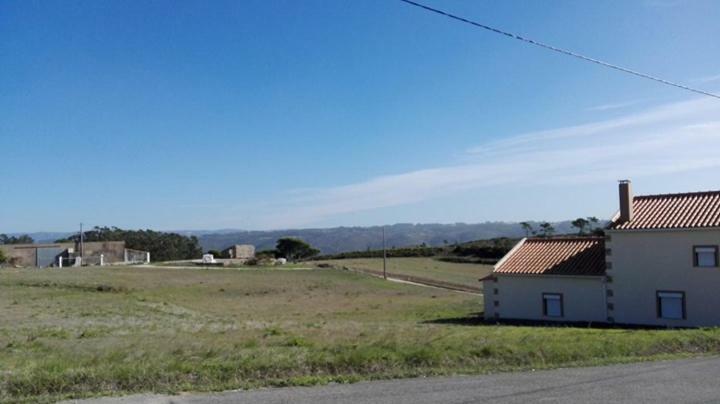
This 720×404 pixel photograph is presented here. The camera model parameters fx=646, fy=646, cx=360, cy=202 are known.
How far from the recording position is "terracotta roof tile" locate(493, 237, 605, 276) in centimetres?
3298

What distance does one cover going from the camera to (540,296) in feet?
111

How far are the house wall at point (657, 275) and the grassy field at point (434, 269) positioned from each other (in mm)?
38460

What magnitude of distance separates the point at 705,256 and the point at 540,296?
828cm

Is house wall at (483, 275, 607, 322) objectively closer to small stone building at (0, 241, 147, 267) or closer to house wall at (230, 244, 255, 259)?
small stone building at (0, 241, 147, 267)

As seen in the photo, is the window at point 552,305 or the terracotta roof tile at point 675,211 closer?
the terracotta roof tile at point 675,211

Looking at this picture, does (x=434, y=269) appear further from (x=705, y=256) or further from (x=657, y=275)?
(x=705, y=256)

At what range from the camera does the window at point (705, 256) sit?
92.9ft

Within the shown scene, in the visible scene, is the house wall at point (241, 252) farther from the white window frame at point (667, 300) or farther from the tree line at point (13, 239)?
the white window frame at point (667, 300)

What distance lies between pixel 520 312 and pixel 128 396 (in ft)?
96.2

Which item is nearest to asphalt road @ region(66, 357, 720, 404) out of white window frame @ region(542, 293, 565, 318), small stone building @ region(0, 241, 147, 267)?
white window frame @ region(542, 293, 565, 318)

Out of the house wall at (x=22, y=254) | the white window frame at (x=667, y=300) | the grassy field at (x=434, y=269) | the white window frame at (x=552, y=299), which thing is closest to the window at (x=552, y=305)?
the white window frame at (x=552, y=299)

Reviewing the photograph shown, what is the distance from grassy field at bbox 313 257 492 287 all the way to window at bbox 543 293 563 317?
35.6 metres

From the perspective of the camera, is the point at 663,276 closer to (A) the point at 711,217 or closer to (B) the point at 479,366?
(A) the point at 711,217

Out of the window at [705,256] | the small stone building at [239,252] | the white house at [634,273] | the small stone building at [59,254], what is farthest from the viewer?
the small stone building at [239,252]
